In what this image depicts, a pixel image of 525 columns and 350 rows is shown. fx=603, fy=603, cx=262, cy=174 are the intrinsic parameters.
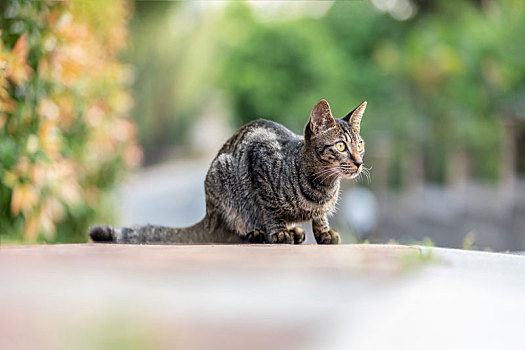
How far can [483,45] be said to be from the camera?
855 centimetres

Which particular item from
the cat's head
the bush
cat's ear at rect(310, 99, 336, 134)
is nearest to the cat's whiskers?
the cat's head

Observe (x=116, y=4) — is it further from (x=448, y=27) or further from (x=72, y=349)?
(x=448, y=27)

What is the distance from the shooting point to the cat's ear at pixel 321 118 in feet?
6.89

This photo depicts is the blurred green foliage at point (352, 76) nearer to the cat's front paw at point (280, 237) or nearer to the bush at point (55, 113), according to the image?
the bush at point (55, 113)

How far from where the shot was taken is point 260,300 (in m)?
1.54

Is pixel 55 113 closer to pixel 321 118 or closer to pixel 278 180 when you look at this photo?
pixel 278 180

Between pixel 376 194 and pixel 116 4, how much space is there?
7.47 m

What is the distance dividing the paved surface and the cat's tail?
333 millimetres

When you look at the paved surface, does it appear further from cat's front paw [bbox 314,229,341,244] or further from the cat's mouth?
the cat's mouth

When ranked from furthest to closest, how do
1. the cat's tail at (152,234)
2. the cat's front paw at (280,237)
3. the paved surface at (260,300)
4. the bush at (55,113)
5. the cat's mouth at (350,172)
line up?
the bush at (55,113), the cat's tail at (152,234), the cat's front paw at (280,237), the cat's mouth at (350,172), the paved surface at (260,300)

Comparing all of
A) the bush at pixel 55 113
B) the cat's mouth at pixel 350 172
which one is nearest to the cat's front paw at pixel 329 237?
the cat's mouth at pixel 350 172

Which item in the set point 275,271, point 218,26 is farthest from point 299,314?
point 218,26

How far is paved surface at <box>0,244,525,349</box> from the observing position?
4.49 feet

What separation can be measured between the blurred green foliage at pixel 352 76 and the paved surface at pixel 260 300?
21.6 ft
